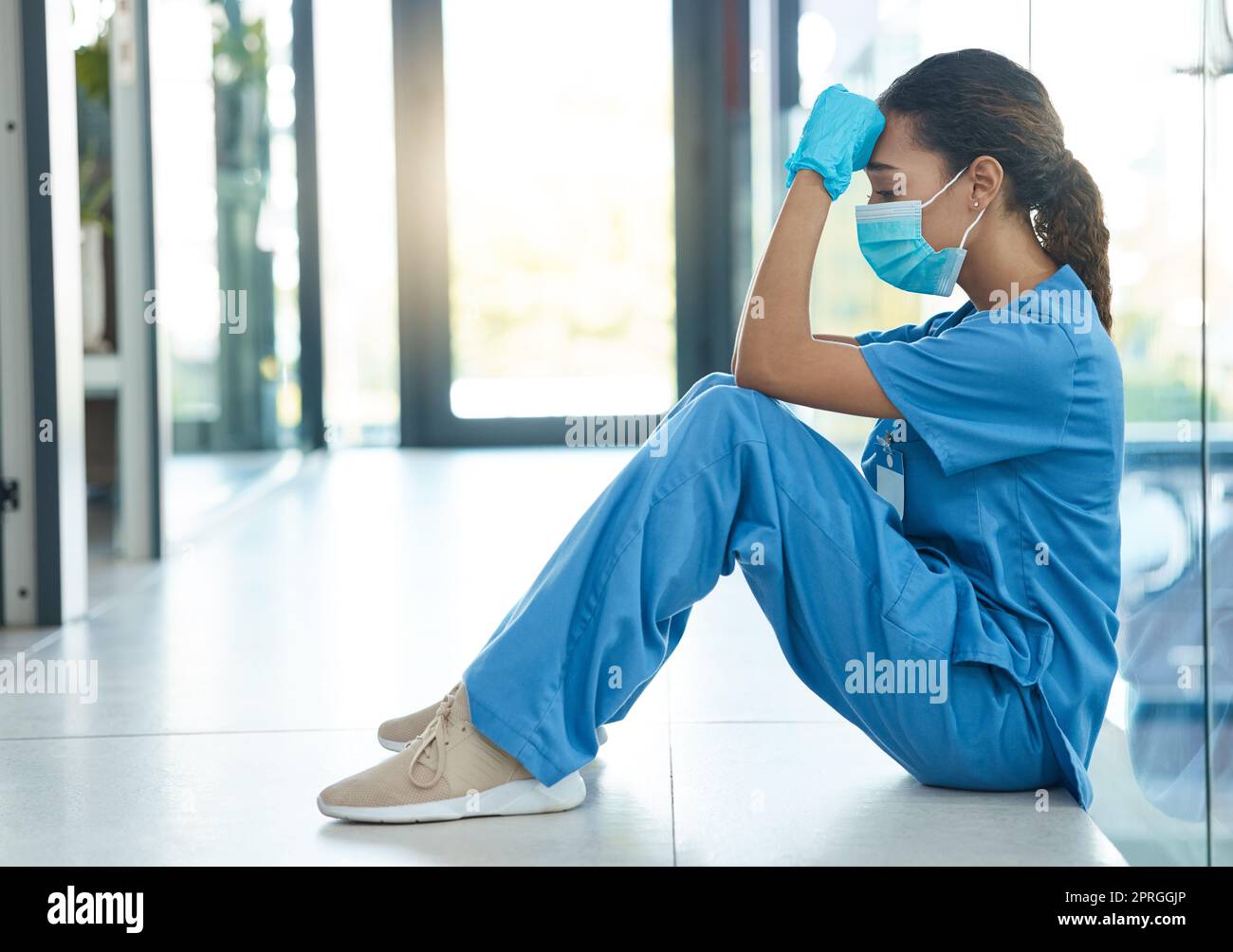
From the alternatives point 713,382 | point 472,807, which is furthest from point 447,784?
point 713,382

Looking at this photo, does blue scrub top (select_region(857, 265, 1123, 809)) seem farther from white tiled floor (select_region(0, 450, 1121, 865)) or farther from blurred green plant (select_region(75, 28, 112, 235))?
blurred green plant (select_region(75, 28, 112, 235))

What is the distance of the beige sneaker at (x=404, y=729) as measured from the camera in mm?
1520

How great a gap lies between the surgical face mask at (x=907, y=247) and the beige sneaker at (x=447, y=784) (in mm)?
606

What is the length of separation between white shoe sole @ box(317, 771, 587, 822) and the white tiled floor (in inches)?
0.5

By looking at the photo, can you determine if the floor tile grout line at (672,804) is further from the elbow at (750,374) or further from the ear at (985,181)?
the ear at (985,181)

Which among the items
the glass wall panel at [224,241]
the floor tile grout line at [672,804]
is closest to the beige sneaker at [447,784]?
the floor tile grout line at [672,804]

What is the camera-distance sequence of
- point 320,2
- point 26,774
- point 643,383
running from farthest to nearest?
point 643,383 → point 320,2 → point 26,774

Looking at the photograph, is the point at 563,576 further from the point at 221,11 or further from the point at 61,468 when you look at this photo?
the point at 221,11

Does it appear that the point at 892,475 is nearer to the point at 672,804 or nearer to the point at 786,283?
the point at 786,283

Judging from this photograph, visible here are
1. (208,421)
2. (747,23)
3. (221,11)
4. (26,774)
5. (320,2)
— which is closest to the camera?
(26,774)

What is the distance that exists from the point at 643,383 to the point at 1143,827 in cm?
454

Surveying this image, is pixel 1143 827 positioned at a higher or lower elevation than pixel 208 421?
lower

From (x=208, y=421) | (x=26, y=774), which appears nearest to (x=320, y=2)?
Result: (x=208, y=421)
